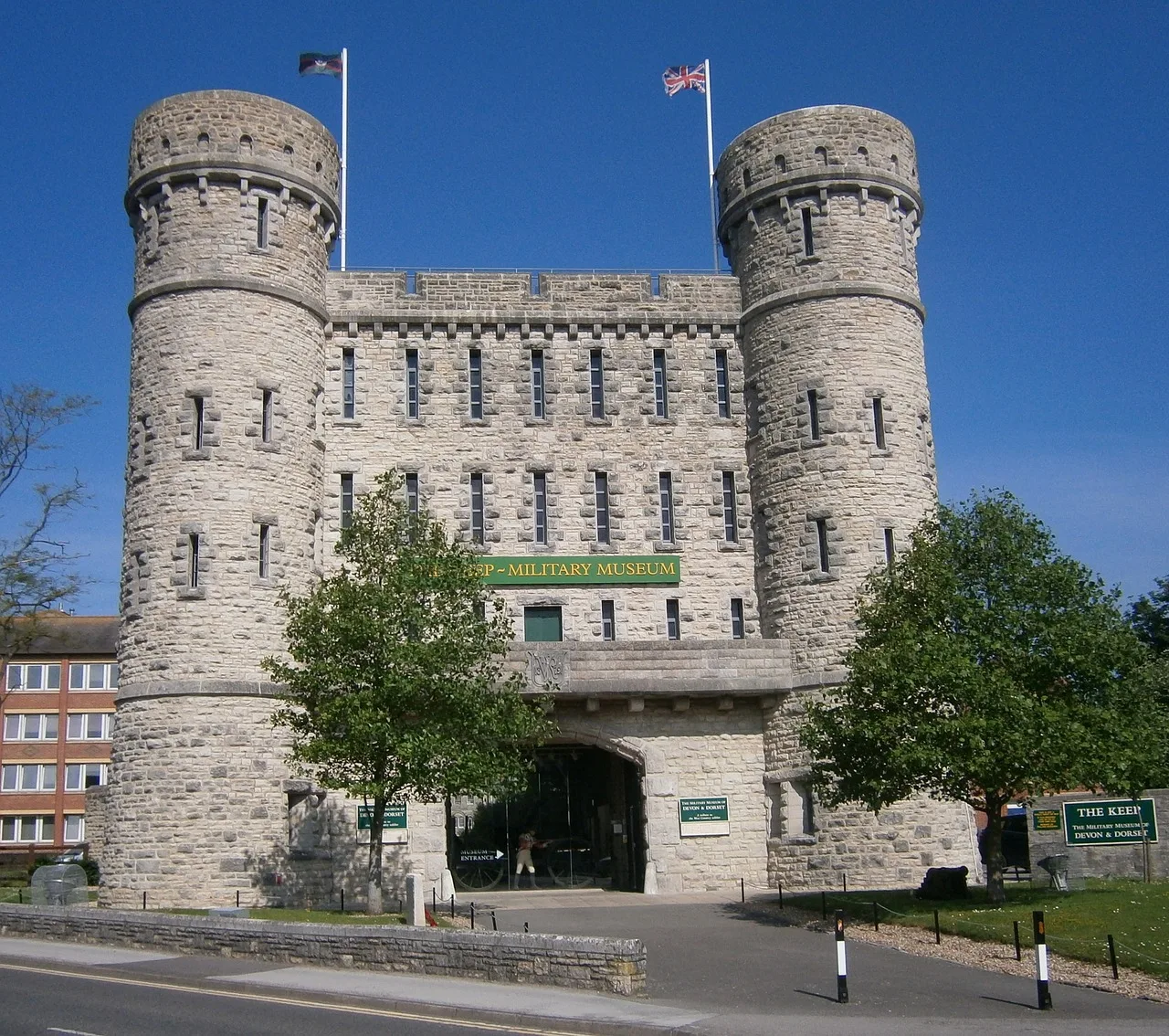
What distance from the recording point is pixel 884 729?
24.5 m

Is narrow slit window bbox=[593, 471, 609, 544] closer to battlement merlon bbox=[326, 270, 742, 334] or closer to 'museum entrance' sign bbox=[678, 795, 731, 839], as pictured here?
battlement merlon bbox=[326, 270, 742, 334]

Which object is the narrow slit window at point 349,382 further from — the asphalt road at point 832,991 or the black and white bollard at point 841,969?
the black and white bollard at point 841,969

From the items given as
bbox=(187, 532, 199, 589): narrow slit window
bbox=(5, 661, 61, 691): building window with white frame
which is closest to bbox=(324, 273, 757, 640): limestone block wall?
bbox=(187, 532, 199, 589): narrow slit window

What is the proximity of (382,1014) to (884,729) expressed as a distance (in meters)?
12.8

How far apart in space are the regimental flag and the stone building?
3.57m

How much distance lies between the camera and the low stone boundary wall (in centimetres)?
1566

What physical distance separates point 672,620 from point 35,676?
42152 millimetres

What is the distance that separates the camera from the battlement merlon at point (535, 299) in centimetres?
3525

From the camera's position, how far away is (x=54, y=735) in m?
63.5

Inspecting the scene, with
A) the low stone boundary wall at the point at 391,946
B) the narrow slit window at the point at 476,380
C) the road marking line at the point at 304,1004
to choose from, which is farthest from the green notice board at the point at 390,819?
the road marking line at the point at 304,1004

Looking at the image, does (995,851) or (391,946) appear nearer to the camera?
(391,946)

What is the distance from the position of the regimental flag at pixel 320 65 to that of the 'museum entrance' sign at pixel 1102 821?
89.4ft

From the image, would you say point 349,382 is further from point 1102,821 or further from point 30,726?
point 30,726

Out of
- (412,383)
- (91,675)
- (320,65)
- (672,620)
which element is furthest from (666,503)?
(91,675)
